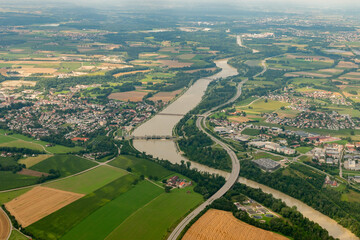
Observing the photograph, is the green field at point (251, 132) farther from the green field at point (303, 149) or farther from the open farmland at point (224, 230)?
the open farmland at point (224, 230)

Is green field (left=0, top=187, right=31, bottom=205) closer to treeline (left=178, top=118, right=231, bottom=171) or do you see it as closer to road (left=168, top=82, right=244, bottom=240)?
road (left=168, top=82, right=244, bottom=240)

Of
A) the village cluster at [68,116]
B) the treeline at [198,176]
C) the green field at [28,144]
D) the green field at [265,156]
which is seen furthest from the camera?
the village cluster at [68,116]

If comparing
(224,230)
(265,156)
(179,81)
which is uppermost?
(224,230)

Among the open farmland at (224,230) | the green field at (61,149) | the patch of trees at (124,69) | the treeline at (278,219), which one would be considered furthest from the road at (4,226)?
the patch of trees at (124,69)

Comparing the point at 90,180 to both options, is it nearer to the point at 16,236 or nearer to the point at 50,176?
the point at 50,176

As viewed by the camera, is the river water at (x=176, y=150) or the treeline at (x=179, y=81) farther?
the treeline at (x=179, y=81)

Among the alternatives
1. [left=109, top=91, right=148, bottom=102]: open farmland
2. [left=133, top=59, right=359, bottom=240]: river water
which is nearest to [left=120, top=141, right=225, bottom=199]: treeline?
[left=133, top=59, right=359, bottom=240]: river water

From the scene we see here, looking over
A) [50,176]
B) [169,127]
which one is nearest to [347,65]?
[169,127]
